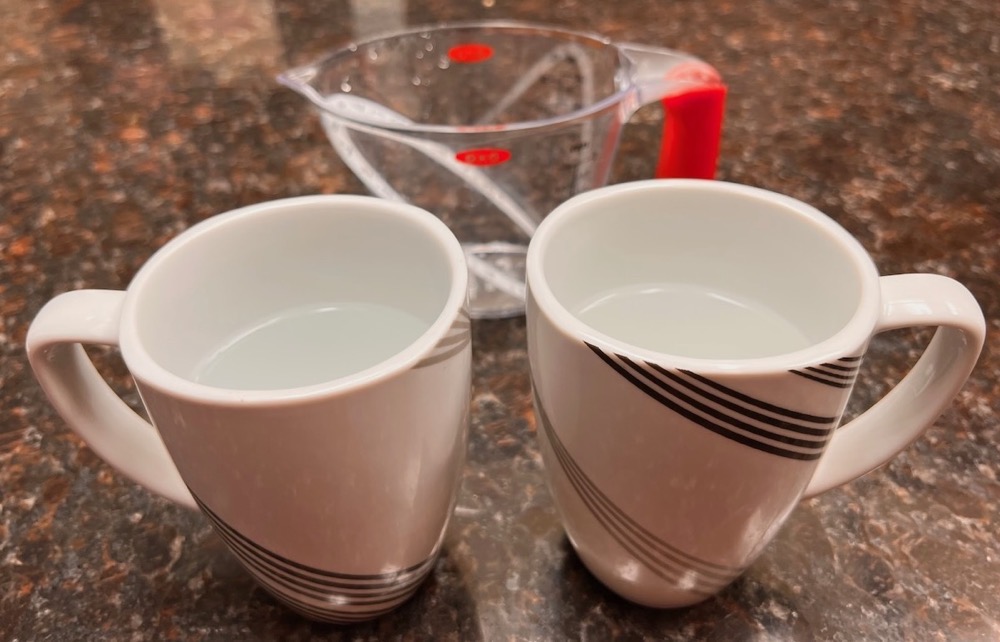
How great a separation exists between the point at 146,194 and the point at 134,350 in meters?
0.46

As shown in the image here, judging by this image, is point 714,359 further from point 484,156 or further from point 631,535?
point 484,156

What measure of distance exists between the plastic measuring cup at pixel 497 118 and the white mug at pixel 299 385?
133 millimetres

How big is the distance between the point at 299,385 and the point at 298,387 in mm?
48

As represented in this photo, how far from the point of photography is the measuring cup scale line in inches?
11.7

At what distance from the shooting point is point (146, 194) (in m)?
0.73

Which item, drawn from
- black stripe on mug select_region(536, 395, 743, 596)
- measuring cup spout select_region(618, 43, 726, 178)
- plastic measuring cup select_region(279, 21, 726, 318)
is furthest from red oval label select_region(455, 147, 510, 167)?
black stripe on mug select_region(536, 395, 743, 596)

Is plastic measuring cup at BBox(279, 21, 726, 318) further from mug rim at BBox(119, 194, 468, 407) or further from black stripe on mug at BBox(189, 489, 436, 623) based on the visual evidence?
black stripe on mug at BBox(189, 489, 436, 623)

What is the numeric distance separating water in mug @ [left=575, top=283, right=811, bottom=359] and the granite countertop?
0.12 m

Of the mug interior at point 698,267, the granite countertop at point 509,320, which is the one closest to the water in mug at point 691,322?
the mug interior at point 698,267

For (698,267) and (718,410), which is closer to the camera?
(718,410)

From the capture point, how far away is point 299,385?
1.26ft

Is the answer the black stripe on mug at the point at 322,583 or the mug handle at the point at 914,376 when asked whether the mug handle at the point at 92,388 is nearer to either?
the black stripe on mug at the point at 322,583

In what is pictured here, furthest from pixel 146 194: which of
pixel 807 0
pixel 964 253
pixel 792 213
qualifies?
pixel 807 0

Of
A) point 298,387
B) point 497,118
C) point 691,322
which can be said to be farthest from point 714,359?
point 497,118
